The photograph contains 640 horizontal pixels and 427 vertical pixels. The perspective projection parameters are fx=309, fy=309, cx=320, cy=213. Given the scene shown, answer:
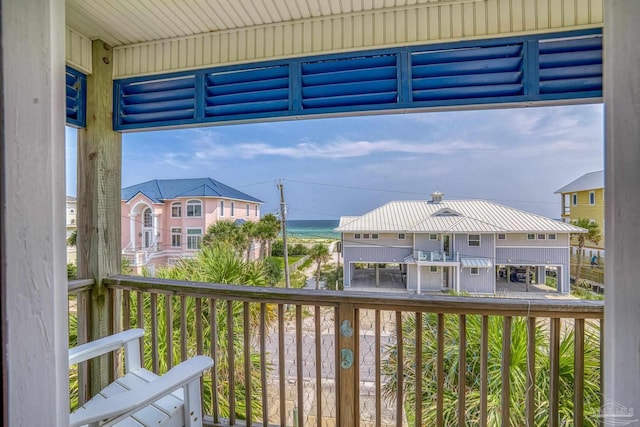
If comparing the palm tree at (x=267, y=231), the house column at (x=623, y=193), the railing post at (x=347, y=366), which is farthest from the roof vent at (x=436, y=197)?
the house column at (x=623, y=193)

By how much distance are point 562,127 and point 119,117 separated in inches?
114

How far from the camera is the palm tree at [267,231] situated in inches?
121

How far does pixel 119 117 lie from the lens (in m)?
2.08

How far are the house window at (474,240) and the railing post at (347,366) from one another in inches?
33.0

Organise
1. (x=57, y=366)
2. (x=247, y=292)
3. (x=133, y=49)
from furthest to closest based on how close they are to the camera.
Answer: (x=133, y=49)
(x=247, y=292)
(x=57, y=366)

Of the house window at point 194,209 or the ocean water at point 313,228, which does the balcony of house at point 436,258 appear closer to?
the ocean water at point 313,228

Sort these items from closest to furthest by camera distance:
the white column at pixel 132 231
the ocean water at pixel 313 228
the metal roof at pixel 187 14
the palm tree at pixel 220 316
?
1. the metal roof at pixel 187 14
2. the ocean water at pixel 313 228
3. the white column at pixel 132 231
4. the palm tree at pixel 220 316

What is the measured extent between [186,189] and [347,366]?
7.61ft

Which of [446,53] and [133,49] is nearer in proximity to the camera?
[446,53]

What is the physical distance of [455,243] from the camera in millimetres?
1865

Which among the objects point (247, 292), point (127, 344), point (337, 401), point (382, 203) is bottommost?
point (337, 401)

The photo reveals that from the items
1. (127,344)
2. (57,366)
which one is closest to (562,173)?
(57,366)

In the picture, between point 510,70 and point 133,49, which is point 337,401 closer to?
point 510,70

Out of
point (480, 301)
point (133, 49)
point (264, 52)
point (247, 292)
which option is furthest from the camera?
point (133, 49)
